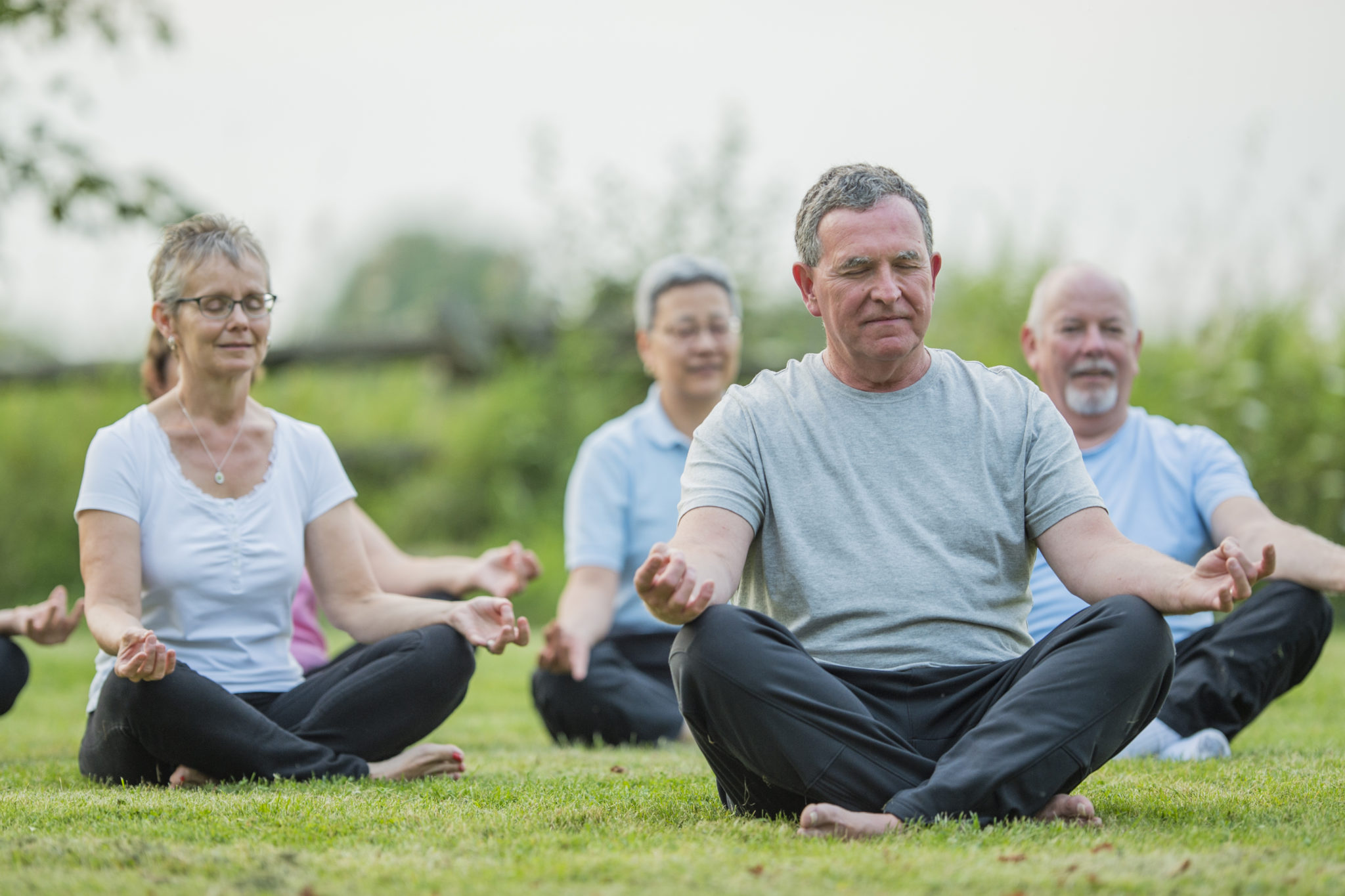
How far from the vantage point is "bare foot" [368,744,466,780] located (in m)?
3.55

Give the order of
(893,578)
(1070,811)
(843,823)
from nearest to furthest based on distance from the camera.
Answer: (843,823) → (1070,811) → (893,578)

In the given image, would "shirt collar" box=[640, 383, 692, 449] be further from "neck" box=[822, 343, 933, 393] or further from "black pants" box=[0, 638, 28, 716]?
"black pants" box=[0, 638, 28, 716]

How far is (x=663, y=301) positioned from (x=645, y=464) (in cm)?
66

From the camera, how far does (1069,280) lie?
457 cm

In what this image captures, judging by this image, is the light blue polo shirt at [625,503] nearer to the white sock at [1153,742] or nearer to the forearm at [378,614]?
the forearm at [378,614]

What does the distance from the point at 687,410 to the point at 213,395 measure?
1.94 meters

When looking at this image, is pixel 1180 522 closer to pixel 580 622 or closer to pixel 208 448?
pixel 580 622

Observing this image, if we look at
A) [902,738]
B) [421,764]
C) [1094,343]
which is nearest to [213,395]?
[421,764]

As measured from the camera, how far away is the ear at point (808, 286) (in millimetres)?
3127

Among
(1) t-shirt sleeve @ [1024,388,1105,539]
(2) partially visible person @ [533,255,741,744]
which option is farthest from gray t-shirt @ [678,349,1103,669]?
(2) partially visible person @ [533,255,741,744]

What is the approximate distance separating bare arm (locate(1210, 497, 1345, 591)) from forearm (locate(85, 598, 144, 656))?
2.96 metres

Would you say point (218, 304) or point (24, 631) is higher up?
point (218, 304)

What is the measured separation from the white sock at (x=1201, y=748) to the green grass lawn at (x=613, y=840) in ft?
0.19

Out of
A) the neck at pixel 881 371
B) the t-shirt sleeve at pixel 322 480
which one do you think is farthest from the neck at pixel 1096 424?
the t-shirt sleeve at pixel 322 480
